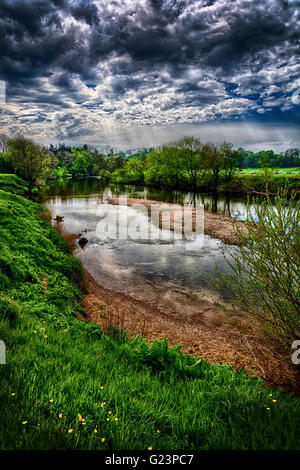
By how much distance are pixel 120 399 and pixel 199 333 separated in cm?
544

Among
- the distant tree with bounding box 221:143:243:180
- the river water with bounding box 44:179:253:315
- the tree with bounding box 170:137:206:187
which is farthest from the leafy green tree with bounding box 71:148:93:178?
the river water with bounding box 44:179:253:315

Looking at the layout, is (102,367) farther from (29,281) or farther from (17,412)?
(29,281)

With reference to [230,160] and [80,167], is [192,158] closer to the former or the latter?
[230,160]

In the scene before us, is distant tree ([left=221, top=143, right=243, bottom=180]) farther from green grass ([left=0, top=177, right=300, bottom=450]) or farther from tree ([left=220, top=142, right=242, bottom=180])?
green grass ([left=0, top=177, right=300, bottom=450])

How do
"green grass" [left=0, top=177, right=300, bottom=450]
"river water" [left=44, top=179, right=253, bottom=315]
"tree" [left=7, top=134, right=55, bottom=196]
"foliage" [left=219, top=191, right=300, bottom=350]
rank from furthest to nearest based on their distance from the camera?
"tree" [left=7, top=134, right=55, bottom=196] < "river water" [left=44, top=179, right=253, bottom=315] < "foliage" [left=219, top=191, right=300, bottom=350] < "green grass" [left=0, top=177, right=300, bottom=450]

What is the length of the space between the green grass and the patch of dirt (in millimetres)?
1441

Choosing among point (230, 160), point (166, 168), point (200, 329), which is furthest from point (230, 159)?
point (200, 329)

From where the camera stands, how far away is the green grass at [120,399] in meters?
2.64

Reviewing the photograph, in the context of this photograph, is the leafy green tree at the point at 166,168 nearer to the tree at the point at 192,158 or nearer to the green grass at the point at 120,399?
the tree at the point at 192,158

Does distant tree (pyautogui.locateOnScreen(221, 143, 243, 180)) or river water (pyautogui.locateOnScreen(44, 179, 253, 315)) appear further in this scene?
distant tree (pyautogui.locateOnScreen(221, 143, 243, 180))

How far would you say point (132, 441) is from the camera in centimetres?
264

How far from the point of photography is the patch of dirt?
6352 mm

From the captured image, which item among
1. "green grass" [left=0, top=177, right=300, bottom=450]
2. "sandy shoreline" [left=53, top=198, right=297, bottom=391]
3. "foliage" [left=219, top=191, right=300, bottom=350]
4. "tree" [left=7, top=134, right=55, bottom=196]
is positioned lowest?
"sandy shoreline" [left=53, top=198, right=297, bottom=391]

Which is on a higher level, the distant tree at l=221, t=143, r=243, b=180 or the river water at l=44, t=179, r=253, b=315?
the distant tree at l=221, t=143, r=243, b=180
